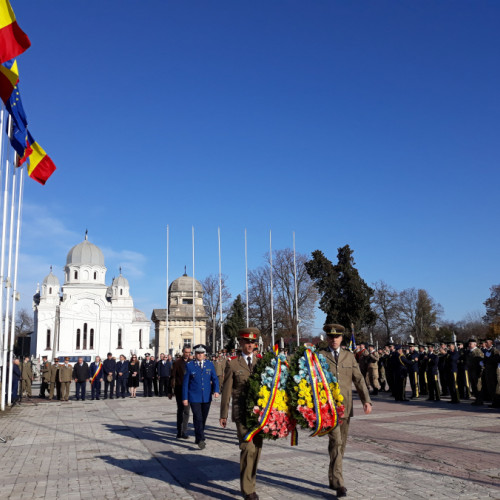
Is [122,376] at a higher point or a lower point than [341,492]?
higher

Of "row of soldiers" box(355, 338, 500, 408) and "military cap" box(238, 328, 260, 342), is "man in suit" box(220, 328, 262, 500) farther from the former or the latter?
"row of soldiers" box(355, 338, 500, 408)

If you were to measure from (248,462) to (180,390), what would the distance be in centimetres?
576

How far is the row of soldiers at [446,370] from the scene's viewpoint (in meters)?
14.2

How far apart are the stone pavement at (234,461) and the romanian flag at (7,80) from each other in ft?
31.2

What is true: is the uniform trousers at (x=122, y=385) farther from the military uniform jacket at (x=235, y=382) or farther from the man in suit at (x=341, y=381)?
the man in suit at (x=341, y=381)

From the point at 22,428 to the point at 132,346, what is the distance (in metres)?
62.6

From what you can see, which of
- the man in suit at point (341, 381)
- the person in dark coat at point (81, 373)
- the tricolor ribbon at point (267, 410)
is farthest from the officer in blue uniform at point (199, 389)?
the person in dark coat at point (81, 373)

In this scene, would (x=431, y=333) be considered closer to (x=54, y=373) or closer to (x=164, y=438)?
(x=54, y=373)

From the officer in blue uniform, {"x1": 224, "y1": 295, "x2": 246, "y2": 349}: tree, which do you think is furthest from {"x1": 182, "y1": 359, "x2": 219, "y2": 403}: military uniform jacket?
{"x1": 224, "y1": 295, "x2": 246, "y2": 349}: tree

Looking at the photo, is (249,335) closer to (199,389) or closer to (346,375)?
(346,375)

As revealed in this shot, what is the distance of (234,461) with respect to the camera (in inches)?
317

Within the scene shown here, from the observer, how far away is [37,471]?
759cm

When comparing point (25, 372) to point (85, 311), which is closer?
point (25, 372)

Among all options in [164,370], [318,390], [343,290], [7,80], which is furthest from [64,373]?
[343,290]
